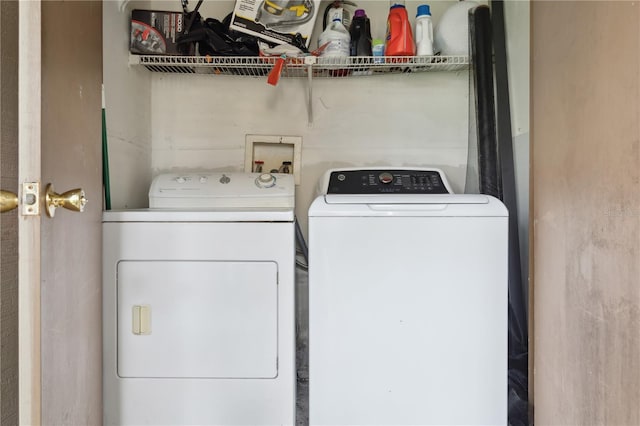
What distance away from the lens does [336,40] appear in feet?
5.32

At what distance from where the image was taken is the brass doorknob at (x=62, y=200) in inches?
30.1

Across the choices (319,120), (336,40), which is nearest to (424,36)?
(336,40)

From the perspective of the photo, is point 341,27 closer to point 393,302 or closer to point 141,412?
point 393,302

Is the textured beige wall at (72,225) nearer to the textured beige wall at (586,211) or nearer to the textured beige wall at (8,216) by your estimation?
the textured beige wall at (8,216)

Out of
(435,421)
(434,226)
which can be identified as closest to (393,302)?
(434,226)

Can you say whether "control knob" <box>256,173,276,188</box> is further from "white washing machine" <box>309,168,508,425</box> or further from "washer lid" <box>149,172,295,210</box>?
"white washing machine" <box>309,168,508,425</box>

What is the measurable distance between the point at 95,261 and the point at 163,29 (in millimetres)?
1159

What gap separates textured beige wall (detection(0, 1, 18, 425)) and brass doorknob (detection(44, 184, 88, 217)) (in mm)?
104

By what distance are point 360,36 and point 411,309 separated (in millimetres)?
1265

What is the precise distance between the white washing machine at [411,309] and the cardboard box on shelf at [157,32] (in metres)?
1.12

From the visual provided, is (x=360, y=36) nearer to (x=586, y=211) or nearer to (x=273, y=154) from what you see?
(x=273, y=154)

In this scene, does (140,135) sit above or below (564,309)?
above

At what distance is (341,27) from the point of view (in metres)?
1.65

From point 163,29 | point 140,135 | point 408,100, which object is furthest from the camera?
point 408,100
